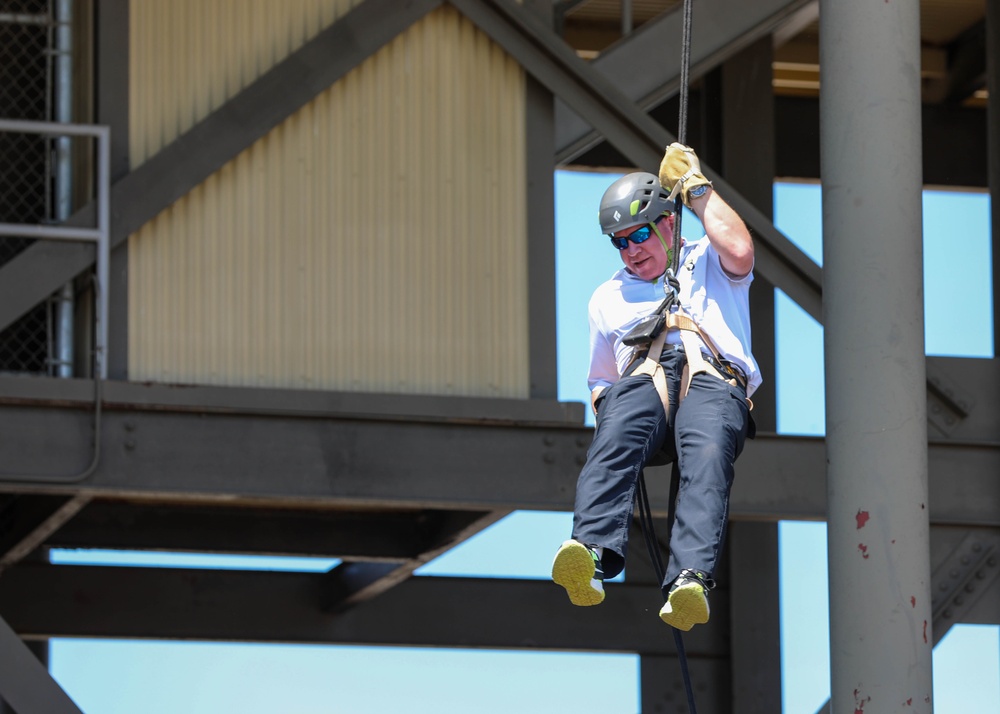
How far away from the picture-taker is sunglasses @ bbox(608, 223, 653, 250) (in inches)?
320

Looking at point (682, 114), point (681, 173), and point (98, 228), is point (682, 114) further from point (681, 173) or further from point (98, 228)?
point (98, 228)

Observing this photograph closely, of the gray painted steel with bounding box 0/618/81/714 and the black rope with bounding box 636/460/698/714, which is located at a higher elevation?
the black rope with bounding box 636/460/698/714

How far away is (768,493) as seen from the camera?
1227 centimetres

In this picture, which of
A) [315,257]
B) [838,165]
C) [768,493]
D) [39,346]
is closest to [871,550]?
[838,165]

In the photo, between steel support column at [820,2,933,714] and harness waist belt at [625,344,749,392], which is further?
harness waist belt at [625,344,749,392]

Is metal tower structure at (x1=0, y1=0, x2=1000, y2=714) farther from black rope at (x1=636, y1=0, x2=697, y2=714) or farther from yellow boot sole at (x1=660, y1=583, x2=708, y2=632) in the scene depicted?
yellow boot sole at (x1=660, y1=583, x2=708, y2=632)

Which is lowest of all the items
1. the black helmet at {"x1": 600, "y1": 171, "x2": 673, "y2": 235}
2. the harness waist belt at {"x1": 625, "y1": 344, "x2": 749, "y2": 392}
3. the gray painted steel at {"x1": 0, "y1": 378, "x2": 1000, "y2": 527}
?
the gray painted steel at {"x1": 0, "y1": 378, "x2": 1000, "y2": 527}

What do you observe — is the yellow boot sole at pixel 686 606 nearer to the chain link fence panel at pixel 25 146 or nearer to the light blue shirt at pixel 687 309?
the light blue shirt at pixel 687 309

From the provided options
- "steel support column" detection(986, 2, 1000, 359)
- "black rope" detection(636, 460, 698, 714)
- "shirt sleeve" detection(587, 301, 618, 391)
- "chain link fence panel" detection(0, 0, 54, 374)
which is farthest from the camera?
"steel support column" detection(986, 2, 1000, 359)

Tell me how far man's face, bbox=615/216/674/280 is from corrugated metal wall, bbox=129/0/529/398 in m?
3.93

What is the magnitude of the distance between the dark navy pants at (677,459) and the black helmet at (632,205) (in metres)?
0.57

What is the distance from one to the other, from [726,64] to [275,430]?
6220 mm

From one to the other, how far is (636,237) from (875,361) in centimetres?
111

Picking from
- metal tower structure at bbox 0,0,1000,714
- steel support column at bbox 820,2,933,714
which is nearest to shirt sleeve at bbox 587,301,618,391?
steel support column at bbox 820,2,933,714
